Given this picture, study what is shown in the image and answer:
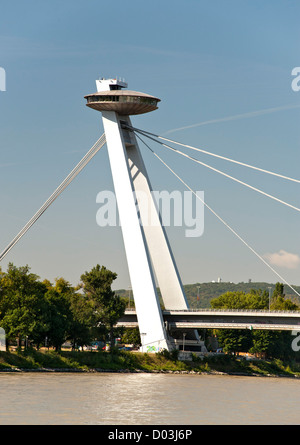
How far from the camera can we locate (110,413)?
41438 mm

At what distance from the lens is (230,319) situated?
86.8 metres

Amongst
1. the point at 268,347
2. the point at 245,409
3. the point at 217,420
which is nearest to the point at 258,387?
the point at 245,409

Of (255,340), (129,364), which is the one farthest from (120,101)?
(255,340)

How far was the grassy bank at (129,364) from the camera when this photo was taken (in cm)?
6738

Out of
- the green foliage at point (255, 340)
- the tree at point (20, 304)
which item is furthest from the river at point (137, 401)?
the green foliage at point (255, 340)

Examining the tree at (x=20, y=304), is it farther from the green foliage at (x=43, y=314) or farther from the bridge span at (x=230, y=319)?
the bridge span at (x=230, y=319)

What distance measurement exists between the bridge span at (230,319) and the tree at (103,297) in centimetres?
640

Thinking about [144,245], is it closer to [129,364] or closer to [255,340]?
[129,364]

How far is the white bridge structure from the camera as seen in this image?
79750 mm

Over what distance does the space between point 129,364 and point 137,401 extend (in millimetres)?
28312

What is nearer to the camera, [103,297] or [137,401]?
[137,401]

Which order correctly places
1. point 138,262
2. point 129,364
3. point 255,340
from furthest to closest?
1. point 255,340
2. point 138,262
3. point 129,364
